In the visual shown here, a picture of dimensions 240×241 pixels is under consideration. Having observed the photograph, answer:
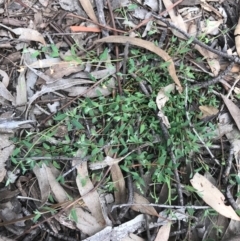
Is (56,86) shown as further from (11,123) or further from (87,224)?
(87,224)

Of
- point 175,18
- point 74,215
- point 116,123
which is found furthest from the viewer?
point 175,18

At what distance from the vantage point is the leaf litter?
1942mm

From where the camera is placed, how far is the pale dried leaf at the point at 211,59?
2.08 m

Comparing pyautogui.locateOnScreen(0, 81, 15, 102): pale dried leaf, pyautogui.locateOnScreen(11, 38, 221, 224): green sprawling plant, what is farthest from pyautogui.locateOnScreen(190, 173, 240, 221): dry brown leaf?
pyautogui.locateOnScreen(0, 81, 15, 102): pale dried leaf

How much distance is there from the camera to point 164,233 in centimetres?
195

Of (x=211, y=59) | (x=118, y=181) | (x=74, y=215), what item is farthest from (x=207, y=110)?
(x=74, y=215)

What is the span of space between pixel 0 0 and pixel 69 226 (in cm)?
108

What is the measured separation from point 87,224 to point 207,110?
75 centimetres

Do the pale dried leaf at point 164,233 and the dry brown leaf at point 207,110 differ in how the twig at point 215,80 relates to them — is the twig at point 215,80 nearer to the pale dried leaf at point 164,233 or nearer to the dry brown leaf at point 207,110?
the dry brown leaf at point 207,110

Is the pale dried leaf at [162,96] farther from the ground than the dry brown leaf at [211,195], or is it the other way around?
the pale dried leaf at [162,96]

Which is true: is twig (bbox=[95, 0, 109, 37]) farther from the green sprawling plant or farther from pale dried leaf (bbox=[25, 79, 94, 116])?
pale dried leaf (bbox=[25, 79, 94, 116])

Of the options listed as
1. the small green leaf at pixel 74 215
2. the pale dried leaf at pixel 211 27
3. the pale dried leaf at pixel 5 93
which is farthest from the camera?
the pale dried leaf at pixel 211 27

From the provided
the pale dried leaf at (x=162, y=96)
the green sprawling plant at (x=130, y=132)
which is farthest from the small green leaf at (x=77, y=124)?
the pale dried leaf at (x=162, y=96)

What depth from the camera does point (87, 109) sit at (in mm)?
1942
